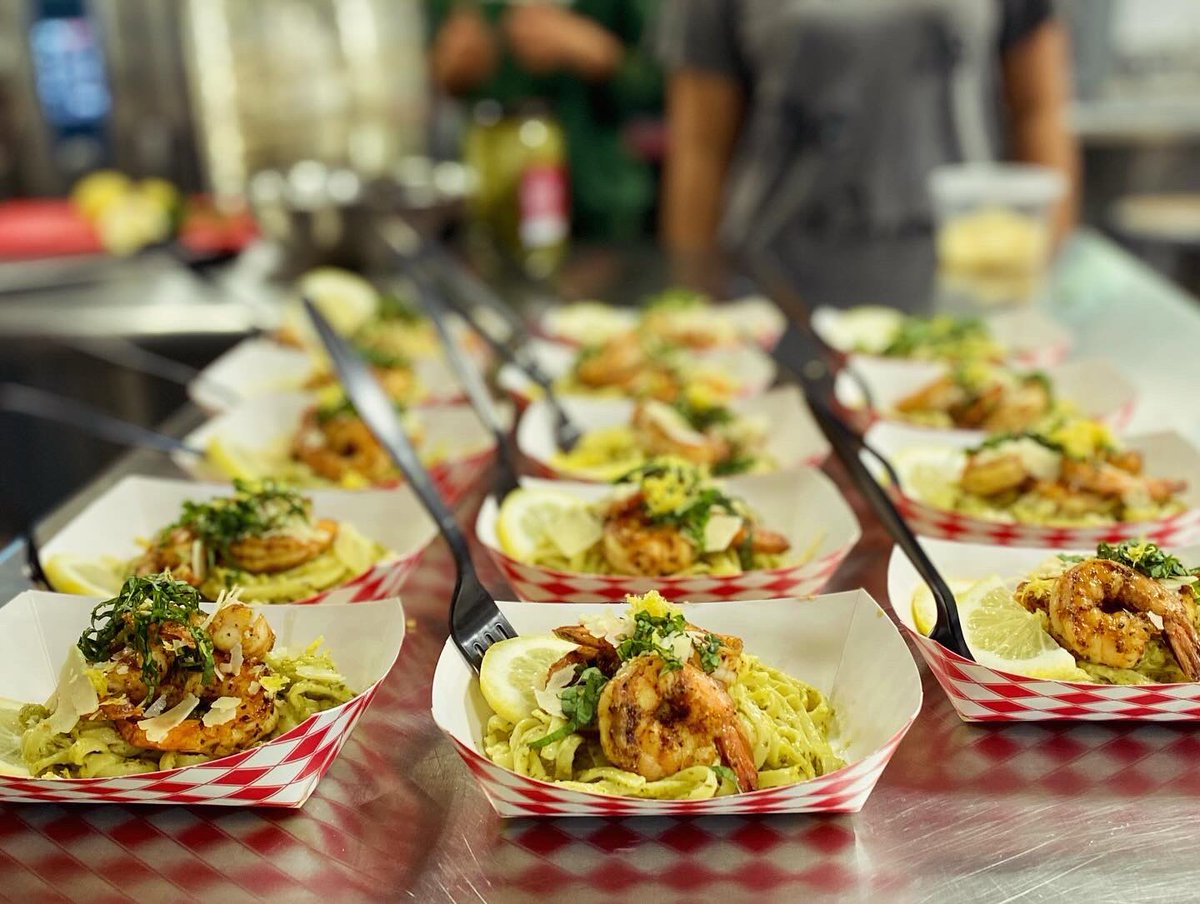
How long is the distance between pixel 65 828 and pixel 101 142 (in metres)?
7.31

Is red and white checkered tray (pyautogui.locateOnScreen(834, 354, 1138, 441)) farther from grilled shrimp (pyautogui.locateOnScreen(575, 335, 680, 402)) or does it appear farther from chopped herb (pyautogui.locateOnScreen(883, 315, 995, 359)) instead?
grilled shrimp (pyautogui.locateOnScreen(575, 335, 680, 402))

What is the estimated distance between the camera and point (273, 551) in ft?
6.15

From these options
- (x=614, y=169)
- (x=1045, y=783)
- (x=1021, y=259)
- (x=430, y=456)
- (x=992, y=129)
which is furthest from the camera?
(x=614, y=169)

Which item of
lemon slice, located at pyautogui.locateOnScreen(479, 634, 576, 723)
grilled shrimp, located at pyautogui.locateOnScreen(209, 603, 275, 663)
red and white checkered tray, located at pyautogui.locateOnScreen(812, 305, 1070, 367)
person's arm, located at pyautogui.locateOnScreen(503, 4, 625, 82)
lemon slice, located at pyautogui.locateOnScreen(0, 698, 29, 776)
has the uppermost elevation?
person's arm, located at pyautogui.locateOnScreen(503, 4, 625, 82)

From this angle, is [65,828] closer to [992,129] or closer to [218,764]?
[218,764]

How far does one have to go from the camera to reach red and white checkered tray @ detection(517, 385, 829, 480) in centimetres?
251

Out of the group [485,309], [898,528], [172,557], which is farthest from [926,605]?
[485,309]

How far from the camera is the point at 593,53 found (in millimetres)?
6094

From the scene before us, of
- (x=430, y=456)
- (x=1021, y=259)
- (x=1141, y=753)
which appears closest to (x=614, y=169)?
(x=1021, y=259)

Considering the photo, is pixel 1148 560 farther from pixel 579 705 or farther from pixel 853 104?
pixel 853 104

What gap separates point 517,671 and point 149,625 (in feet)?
1.46

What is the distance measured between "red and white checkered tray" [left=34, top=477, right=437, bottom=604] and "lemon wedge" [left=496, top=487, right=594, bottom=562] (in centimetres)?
12

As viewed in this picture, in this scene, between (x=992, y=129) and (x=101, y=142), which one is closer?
(x=992, y=129)

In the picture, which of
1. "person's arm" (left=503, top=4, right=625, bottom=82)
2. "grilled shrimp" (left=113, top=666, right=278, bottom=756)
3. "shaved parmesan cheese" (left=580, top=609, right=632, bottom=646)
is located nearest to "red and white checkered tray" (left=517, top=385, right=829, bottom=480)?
"shaved parmesan cheese" (left=580, top=609, right=632, bottom=646)
